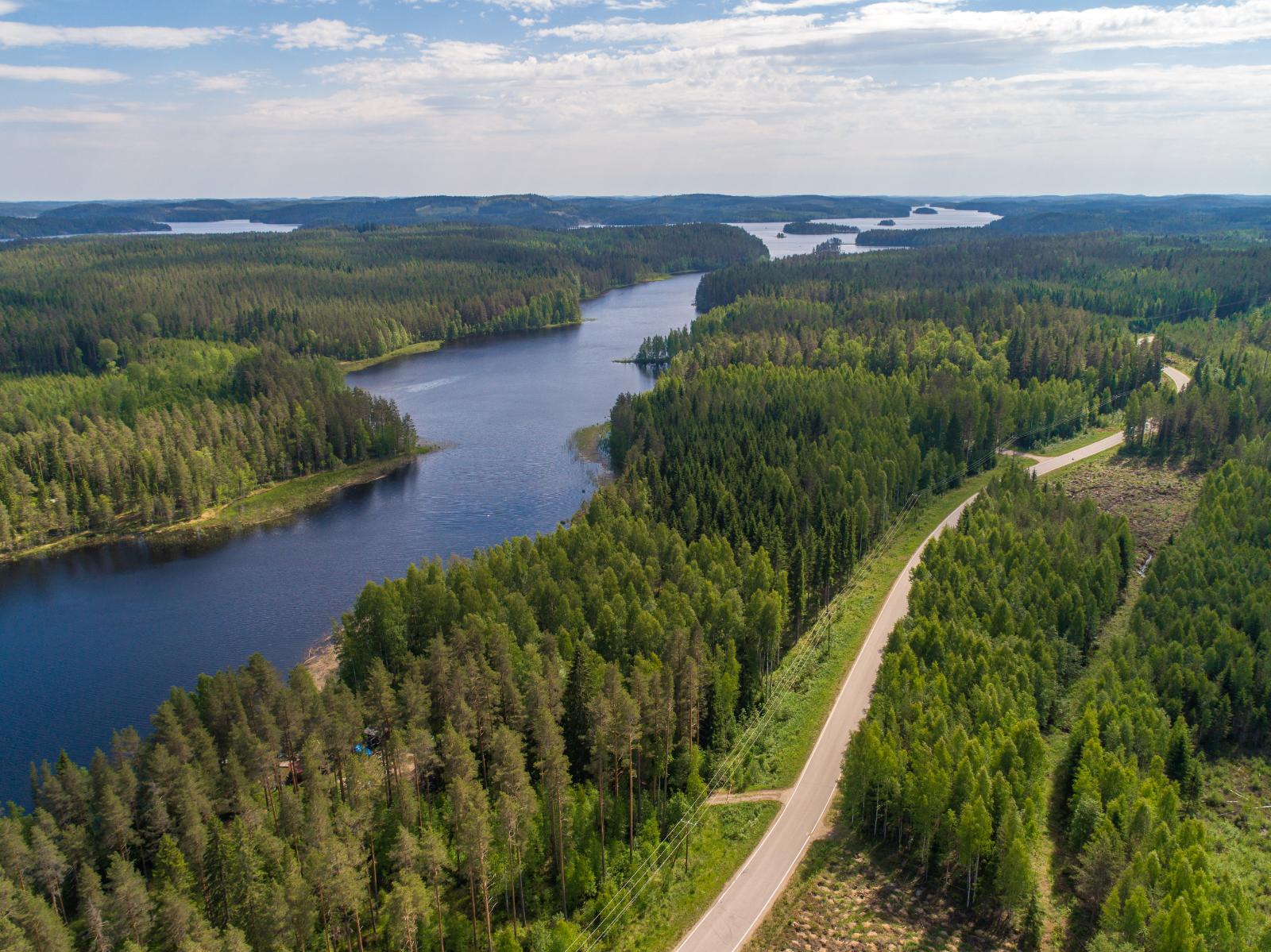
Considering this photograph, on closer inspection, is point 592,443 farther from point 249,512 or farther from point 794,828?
point 794,828

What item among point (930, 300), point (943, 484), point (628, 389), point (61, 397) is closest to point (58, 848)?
point (943, 484)

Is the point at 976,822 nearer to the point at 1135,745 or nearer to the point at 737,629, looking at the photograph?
the point at 1135,745

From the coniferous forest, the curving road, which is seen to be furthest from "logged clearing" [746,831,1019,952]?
the coniferous forest

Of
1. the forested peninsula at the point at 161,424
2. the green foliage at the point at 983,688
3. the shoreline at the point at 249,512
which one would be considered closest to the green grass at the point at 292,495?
the shoreline at the point at 249,512

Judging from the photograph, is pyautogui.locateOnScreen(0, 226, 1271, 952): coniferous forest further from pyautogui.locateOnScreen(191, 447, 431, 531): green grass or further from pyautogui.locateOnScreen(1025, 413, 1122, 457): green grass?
pyautogui.locateOnScreen(1025, 413, 1122, 457): green grass

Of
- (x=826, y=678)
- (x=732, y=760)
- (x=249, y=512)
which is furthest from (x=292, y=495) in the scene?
(x=732, y=760)

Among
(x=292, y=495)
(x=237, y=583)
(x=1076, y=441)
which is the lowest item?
(x=237, y=583)

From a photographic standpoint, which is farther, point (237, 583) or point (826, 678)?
point (237, 583)
